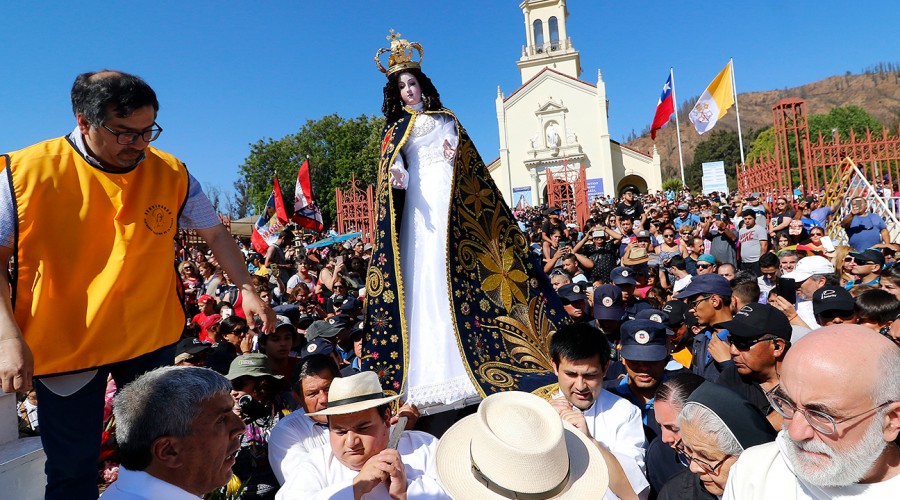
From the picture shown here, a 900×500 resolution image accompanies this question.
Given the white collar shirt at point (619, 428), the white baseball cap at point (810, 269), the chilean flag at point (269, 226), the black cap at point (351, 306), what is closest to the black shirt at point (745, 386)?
the white collar shirt at point (619, 428)

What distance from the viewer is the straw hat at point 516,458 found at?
1907 mm

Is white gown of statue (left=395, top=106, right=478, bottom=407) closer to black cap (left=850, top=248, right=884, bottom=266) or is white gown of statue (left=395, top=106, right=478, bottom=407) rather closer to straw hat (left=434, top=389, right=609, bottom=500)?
straw hat (left=434, top=389, right=609, bottom=500)

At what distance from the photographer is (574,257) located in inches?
335

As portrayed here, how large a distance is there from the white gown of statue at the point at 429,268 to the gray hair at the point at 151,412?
1.93 metres

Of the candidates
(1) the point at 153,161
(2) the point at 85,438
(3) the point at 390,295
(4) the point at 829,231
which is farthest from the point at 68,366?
(4) the point at 829,231

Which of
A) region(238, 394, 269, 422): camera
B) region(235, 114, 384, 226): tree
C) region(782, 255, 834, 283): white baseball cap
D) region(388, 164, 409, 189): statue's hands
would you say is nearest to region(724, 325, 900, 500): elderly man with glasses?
region(388, 164, 409, 189): statue's hands

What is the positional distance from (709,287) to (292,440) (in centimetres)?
369

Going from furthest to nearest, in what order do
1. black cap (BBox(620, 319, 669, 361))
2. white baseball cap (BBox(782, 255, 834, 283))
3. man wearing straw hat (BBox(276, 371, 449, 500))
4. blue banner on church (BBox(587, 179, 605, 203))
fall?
blue banner on church (BBox(587, 179, 605, 203)) → white baseball cap (BBox(782, 255, 834, 283)) → black cap (BBox(620, 319, 669, 361)) → man wearing straw hat (BBox(276, 371, 449, 500))

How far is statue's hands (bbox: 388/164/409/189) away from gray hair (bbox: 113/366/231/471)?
2401 mm

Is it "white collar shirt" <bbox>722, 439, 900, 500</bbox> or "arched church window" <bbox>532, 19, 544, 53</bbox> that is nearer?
"white collar shirt" <bbox>722, 439, 900, 500</bbox>

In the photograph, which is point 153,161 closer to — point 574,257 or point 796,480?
point 796,480

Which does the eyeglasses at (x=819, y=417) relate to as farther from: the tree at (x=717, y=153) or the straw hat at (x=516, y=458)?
the tree at (x=717, y=153)

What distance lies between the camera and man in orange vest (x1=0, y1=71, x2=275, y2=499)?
7.59 ft

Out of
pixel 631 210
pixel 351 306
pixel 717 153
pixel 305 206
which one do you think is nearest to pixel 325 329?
pixel 351 306
